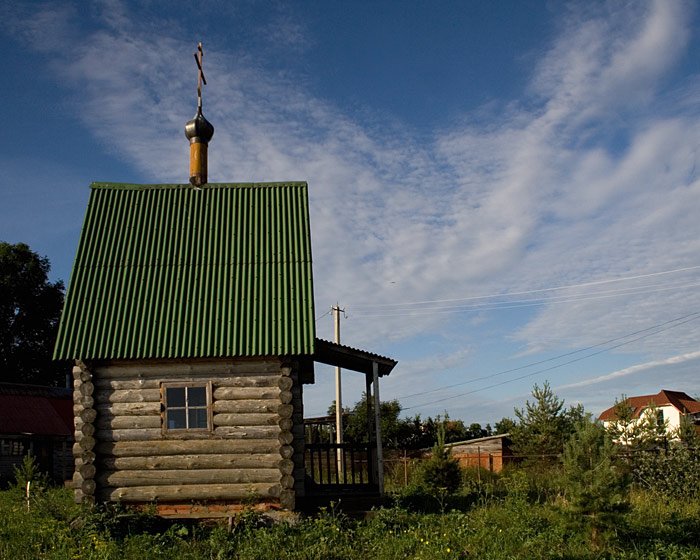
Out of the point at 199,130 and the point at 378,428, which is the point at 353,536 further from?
the point at 199,130

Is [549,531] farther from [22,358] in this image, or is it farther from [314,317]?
[22,358]

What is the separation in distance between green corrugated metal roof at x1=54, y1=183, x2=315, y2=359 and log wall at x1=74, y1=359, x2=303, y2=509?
20.8 inches

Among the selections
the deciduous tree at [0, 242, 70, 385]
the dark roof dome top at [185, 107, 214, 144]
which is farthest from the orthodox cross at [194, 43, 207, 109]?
the deciduous tree at [0, 242, 70, 385]

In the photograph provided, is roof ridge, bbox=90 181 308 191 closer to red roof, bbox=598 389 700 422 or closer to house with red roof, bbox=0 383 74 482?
house with red roof, bbox=0 383 74 482

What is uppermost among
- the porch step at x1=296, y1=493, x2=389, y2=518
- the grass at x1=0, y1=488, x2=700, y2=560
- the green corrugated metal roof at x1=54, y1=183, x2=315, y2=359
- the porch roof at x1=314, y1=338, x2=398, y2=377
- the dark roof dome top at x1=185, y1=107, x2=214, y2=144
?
the dark roof dome top at x1=185, y1=107, x2=214, y2=144

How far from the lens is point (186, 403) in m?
13.8

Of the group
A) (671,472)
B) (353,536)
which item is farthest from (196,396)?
(671,472)

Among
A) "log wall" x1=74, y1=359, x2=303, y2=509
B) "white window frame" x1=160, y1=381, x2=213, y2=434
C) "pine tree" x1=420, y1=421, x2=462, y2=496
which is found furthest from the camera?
"pine tree" x1=420, y1=421, x2=462, y2=496

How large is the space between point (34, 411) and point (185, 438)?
22.9 m

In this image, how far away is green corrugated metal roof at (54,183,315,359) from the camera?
45.1ft

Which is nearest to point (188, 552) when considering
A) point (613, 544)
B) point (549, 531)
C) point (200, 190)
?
point (549, 531)

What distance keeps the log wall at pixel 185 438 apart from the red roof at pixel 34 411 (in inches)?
789

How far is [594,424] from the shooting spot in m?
11.9

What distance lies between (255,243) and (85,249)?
3.88 metres
